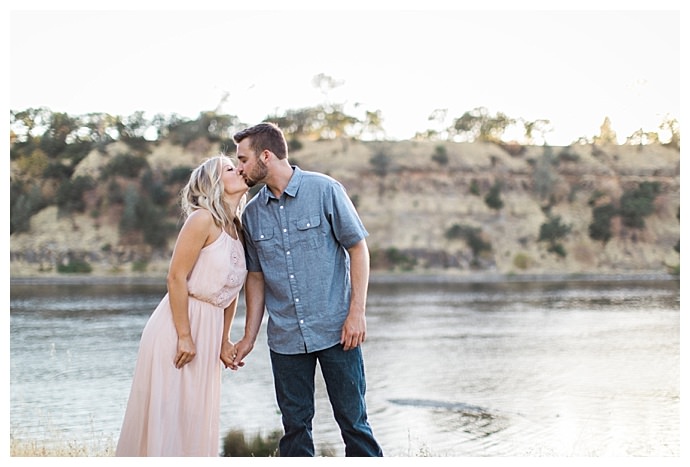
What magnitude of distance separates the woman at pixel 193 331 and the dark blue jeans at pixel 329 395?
271 mm

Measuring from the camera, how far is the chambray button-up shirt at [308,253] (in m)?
3.28

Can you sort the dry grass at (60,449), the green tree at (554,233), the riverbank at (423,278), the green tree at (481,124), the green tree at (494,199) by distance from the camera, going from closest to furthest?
the dry grass at (60,449) → the riverbank at (423,278) → the green tree at (554,233) → the green tree at (494,199) → the green tree at (481,124)

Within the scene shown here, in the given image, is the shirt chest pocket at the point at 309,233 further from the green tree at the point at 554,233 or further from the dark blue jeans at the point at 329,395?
the green tree at the point at 554,233

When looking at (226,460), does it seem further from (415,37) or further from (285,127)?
(285,127)

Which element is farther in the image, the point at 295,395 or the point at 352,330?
the point at 295,395

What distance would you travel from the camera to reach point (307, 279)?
3299 millimetres

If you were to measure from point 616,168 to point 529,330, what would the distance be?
78.6 feet

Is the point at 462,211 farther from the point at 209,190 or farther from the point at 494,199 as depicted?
the point at 209,190

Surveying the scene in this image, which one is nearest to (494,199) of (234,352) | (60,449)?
(60,449)

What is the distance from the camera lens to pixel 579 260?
32.2 metres

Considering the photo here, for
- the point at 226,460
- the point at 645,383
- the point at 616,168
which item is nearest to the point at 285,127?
the point at 616,168

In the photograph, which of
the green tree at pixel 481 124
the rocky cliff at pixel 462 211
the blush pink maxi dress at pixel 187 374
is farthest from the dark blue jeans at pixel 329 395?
the green tree at pixel 481 124

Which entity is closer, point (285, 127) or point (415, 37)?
point (415, 37)

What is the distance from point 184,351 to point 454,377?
29.3ft
